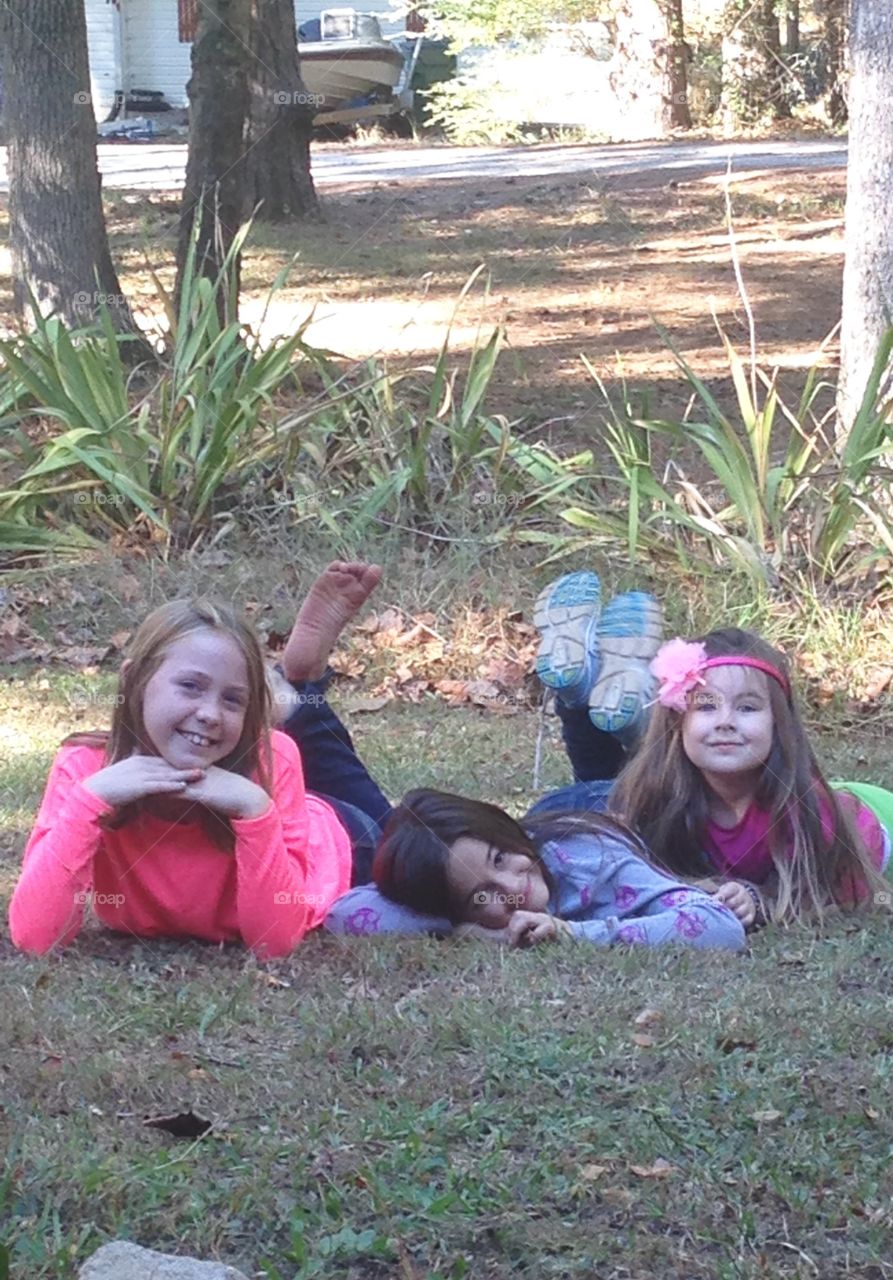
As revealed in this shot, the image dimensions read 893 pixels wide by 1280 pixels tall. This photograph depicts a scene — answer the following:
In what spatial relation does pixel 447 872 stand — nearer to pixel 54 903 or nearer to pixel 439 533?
pixel 54 903

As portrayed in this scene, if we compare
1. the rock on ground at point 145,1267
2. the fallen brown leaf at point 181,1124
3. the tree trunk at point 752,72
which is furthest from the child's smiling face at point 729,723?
the tree trunk at point 752,72

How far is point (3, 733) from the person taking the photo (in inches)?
247

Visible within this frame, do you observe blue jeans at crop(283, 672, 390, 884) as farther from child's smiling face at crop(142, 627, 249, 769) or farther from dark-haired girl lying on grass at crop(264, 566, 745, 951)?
child's smiling face at crop(142, 627, 249, 769)

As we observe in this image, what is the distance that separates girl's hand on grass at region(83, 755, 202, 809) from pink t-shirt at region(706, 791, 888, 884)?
1386 mm

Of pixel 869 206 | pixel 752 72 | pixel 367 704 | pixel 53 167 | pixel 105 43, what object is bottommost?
pixel 367 704

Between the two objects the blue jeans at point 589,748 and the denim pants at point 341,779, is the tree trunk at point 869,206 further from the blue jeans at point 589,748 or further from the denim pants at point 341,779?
the denim pants at point 341,779

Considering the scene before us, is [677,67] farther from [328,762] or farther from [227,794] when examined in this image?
[227,794]

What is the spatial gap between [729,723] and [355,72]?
21.1 meters

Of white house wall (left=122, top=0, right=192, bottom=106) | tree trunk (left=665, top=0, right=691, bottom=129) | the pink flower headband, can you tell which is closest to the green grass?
the pink flower headband

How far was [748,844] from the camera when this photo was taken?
14.7 ft

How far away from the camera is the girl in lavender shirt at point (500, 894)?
402cm

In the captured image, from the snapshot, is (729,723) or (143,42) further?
(143,42)

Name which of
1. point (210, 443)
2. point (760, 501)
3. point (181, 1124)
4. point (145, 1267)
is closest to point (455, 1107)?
point (181, 1124)

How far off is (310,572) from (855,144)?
113 inches
